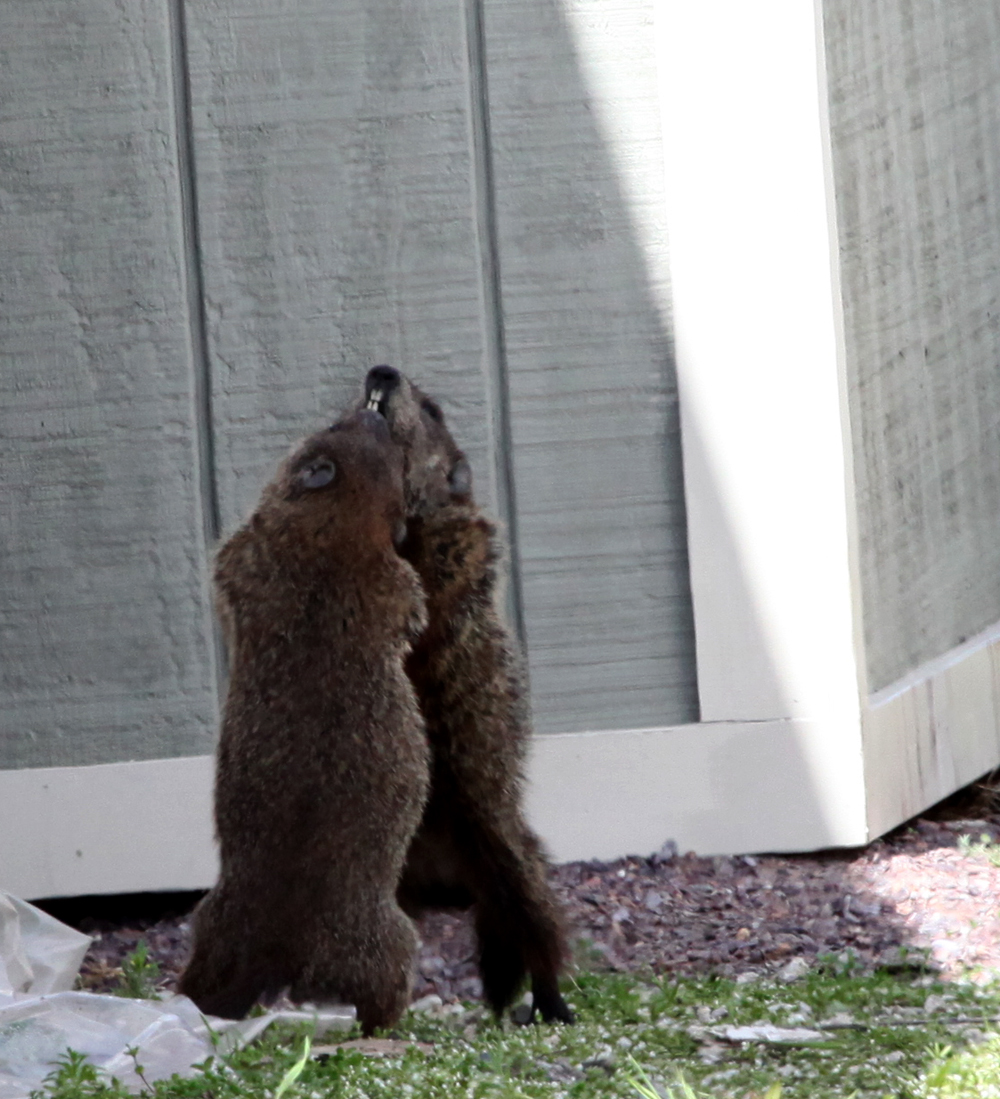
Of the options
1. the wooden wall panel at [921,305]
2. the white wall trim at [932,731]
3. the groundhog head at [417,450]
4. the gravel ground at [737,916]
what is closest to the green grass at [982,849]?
the gravel ground at [737,916]

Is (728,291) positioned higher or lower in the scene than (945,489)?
higher

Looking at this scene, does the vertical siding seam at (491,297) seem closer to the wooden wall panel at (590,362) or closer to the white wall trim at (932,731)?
the wooden wall panel at (590,362)

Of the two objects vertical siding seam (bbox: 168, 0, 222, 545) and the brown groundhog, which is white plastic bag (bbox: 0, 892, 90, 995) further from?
vertical siding seam (bbox: 168, 0, 222, 545)

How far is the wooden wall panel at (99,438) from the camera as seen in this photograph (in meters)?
4.52

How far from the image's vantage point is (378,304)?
4.57 m

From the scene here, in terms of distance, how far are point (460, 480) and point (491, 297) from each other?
4.21 ft

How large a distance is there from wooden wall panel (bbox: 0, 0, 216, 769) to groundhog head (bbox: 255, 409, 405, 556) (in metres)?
1.34

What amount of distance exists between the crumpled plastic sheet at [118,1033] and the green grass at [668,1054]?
0.19 ft

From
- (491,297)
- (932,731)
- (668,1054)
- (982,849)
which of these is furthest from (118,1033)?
(932,731)

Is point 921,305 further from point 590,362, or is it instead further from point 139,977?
point 139,977

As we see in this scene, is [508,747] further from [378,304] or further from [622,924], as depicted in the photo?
[378,304]

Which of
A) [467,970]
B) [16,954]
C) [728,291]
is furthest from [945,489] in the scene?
[16,954]

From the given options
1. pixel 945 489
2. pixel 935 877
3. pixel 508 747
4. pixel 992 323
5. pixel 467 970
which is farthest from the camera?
pixel 992 323

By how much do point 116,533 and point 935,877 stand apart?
2.55m
